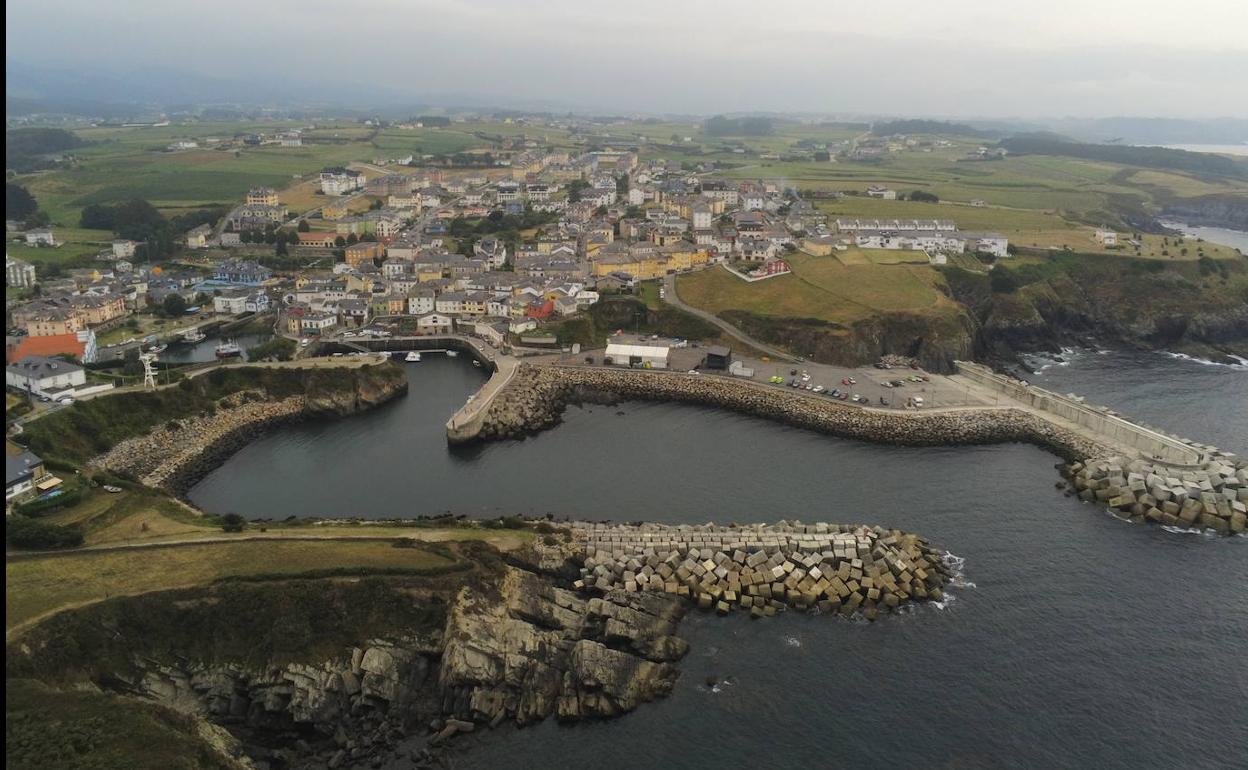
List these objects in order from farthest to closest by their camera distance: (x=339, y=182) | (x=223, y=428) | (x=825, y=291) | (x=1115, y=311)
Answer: (x=339, y=182), (x=1115, y=311), (x=825, y=291), (x=223, y=428)

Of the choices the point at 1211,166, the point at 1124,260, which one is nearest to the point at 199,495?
the point at 1124,260

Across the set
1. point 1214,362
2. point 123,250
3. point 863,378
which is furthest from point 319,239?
point 1214,362

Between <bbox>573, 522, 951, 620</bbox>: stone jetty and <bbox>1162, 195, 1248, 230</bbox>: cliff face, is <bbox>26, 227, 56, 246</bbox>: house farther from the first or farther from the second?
<bbox>1162, 195, 1248, 230</bbox>: cliff face

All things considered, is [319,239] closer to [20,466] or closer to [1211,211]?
[20,466]

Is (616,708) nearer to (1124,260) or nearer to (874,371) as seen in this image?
(874,371)

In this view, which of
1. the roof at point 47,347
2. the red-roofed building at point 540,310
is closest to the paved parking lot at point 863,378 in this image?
the red-roofed building at point 540,310

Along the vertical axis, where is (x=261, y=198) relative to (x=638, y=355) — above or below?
above
